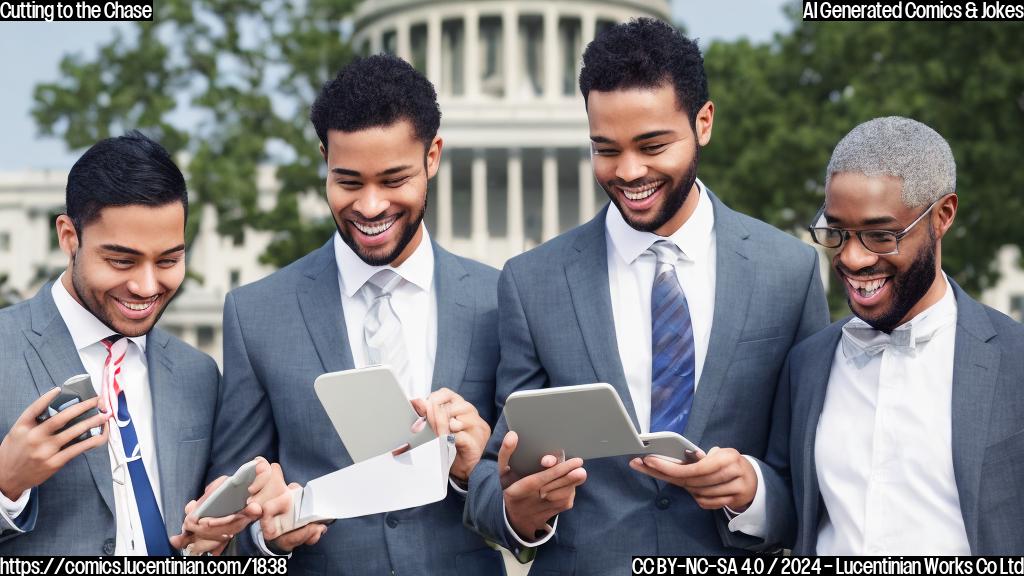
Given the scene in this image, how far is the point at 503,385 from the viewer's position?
19.1ft

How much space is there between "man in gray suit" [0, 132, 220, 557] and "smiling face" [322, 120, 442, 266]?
74 cm

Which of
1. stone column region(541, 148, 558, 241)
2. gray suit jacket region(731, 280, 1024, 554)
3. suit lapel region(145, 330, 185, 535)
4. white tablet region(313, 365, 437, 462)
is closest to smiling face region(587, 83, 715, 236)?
gray suit jacket region(731, 280, 1024, 554)

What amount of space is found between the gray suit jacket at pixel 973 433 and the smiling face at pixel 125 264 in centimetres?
265

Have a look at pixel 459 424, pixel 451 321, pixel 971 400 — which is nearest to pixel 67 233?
pixel 451 321

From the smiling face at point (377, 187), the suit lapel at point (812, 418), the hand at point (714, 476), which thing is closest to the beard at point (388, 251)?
the smiling face at point (377, 187)

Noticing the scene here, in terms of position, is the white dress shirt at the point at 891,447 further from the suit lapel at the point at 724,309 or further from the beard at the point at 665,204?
the beard at the point at 665,204

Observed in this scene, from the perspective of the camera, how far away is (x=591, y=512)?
5.63 m

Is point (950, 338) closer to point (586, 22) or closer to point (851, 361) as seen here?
point (851, 361)

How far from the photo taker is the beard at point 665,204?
562 centimetres

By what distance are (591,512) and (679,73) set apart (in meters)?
1.86

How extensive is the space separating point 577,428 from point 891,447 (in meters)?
1.23

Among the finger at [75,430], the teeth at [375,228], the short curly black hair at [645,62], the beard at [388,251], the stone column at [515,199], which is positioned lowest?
the stone column at [515,199]

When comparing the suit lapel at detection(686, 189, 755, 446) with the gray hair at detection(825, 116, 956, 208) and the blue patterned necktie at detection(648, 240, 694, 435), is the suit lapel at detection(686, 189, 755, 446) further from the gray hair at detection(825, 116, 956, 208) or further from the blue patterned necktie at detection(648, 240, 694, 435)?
the gray hair at detection(825, 116, 956, 208)

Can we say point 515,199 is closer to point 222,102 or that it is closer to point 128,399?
point 222,102
